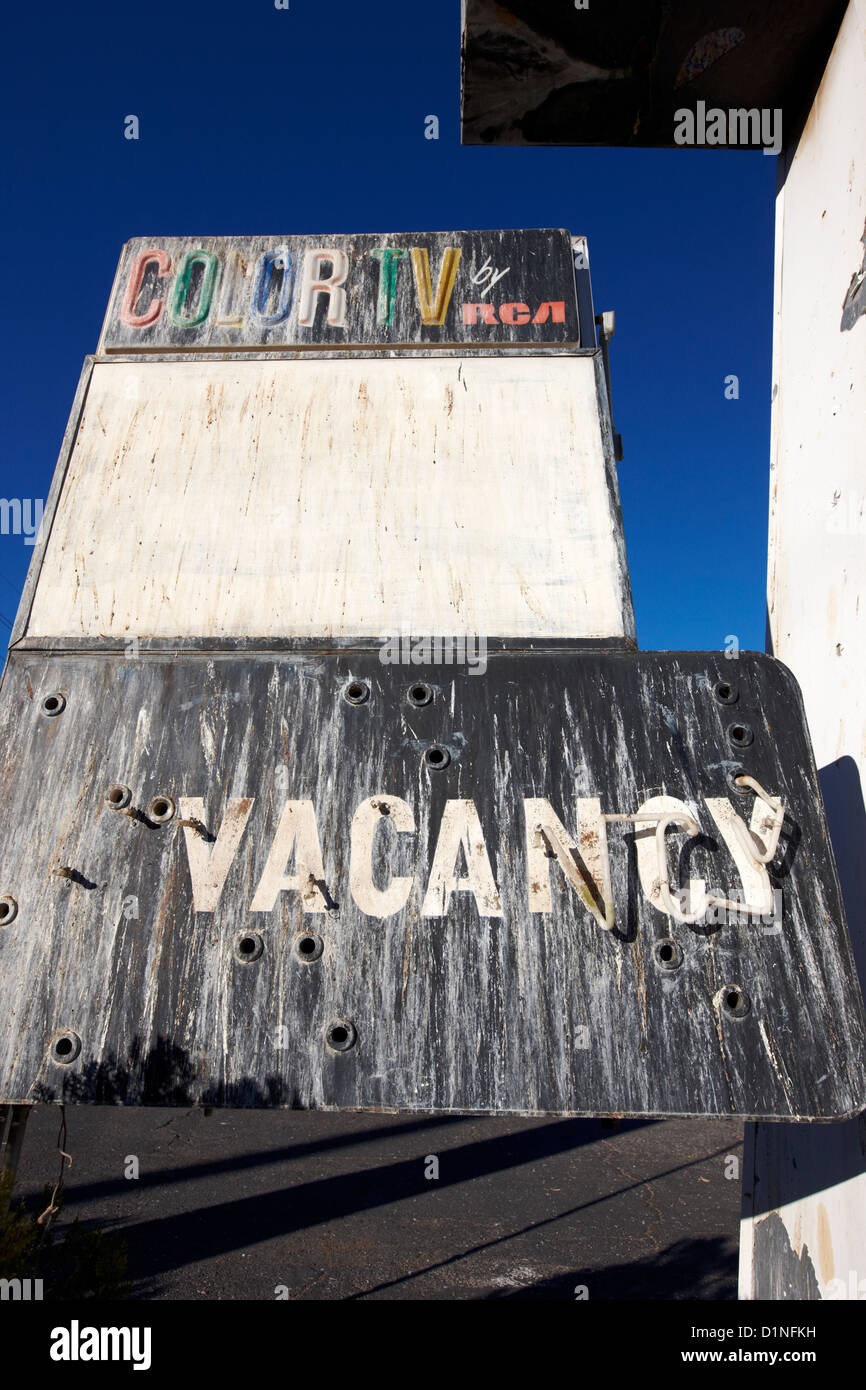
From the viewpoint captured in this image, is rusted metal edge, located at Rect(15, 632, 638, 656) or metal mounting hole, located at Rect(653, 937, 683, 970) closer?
metal mounting hole, located at Rect(653, 937, 683, 970)

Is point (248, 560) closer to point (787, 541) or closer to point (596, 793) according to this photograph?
point (596, 793)

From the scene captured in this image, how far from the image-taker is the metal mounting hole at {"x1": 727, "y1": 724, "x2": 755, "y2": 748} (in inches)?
114

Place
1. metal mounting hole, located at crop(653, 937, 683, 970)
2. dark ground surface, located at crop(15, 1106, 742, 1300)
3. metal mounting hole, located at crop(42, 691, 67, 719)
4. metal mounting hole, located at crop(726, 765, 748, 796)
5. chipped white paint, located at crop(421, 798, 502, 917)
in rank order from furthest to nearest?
1. dark ground surface, located at crop(15, 1106, 742, 1300)
2. metal mounting hole, located at crop(42, 691, 67, 719)
3. metal mounting hole, located at crop(726, 765, 748, 796)
4. chipped white paint, located at crop(421, 798, 502, 917)
5. metal mounting hole, located at crop(653, 937, 683, 970)

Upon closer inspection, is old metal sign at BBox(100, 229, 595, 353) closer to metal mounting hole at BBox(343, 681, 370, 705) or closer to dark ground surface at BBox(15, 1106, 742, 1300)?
metal mounting hole at BBox(343, 681, 370, 705)

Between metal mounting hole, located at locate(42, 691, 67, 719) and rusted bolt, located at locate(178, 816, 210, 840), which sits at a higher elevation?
metal mounting hole, located at locate(42, 691, 67, 719)

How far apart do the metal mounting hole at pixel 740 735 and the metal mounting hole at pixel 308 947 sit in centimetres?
176

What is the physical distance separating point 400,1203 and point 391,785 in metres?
10.1

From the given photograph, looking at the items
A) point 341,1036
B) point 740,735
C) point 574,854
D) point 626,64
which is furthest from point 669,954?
point 626,64

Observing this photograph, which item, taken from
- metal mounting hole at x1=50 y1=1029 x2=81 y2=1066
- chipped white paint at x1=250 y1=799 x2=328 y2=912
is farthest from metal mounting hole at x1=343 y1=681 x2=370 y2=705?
metal mounting hole at x1=50 y1=1029 x2=81 y2=1066

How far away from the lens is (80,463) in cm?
390

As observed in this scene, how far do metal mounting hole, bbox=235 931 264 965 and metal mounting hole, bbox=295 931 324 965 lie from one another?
0.45ft

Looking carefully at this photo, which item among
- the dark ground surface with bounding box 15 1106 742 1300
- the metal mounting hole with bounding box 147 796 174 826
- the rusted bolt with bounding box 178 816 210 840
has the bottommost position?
the dark ground surface with bounding box 15 1106 742 1300
